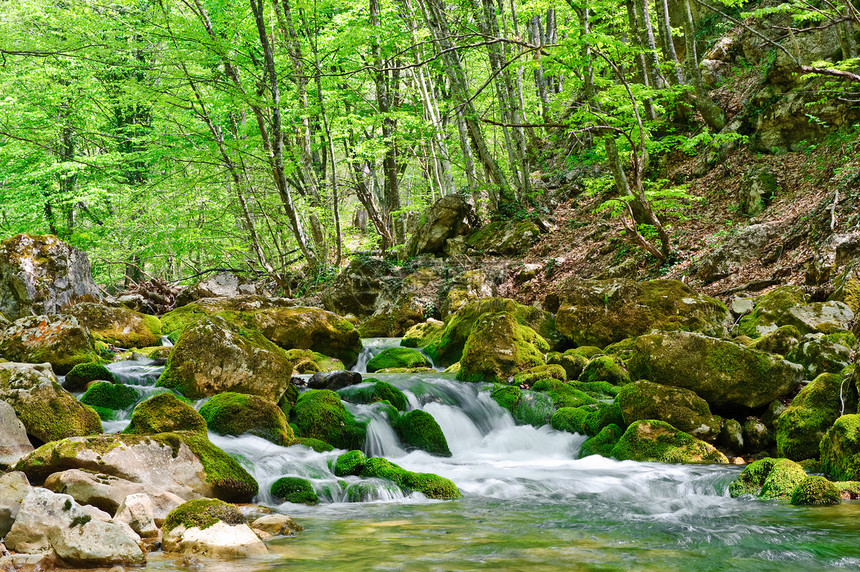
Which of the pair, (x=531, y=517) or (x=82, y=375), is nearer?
(x=531, y=517)

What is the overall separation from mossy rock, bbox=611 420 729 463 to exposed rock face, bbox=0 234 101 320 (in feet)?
37.0

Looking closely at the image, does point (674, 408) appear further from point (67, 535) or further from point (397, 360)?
point (67, 535)

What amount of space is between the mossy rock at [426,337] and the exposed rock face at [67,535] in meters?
8.17

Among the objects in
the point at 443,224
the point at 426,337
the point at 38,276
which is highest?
the point at 443,224

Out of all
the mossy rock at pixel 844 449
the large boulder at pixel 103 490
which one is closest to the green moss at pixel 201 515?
the large boulder at pixel 103 490

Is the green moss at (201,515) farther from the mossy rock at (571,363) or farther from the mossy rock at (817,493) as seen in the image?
the mossy rock at (571,363)

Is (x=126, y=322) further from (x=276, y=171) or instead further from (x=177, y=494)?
(x=177, y=494)

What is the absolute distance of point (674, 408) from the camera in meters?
6.55

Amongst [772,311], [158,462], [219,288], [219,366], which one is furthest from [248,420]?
[219,288]

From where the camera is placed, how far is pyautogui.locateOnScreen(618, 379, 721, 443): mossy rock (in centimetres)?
647

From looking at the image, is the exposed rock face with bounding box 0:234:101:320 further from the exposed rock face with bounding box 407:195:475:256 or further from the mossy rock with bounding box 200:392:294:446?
the exposed rock face with bounding box 407:195:475:256

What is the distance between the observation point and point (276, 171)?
1199cm

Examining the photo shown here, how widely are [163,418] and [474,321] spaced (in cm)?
617

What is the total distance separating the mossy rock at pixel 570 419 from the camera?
7.29 meters
